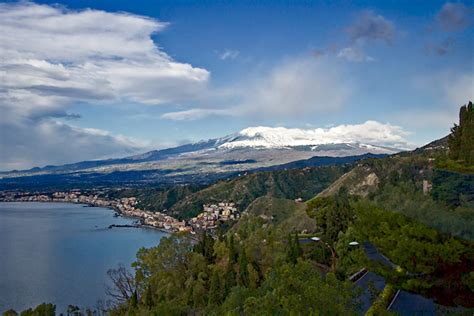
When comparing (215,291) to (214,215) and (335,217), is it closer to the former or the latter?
(335,217)

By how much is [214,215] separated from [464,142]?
4844cm

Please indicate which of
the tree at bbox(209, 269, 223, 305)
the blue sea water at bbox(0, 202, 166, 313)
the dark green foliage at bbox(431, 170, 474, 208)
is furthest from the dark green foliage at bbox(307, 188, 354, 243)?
the blue sea water at bbox(0, 202, 166, 313)

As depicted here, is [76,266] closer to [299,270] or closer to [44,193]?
[299,270]

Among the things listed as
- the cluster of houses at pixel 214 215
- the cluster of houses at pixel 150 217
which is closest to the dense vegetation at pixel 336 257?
the cluster of houses at pixel 214 215

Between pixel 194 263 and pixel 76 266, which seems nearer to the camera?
pixel 194 263

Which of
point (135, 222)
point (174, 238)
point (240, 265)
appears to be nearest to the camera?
point (240, 265)

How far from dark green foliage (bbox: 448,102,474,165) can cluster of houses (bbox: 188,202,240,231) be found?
4036 centimetres

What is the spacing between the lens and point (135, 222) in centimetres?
6606

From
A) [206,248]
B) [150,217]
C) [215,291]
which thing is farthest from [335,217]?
[150,217]

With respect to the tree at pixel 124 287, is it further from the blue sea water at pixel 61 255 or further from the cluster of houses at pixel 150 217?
the cluster of houses at pixel 150 217

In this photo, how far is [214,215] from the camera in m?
55.8

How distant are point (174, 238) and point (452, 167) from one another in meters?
12.6

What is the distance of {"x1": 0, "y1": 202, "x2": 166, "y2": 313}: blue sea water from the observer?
90.0ft

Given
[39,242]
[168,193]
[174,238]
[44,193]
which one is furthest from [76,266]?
[44,193]
